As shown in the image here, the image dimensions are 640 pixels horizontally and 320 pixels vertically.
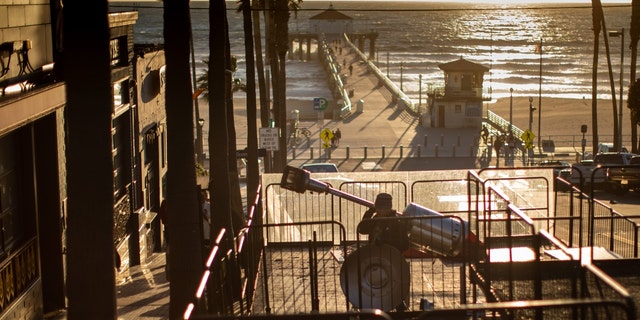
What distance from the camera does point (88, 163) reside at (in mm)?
7082

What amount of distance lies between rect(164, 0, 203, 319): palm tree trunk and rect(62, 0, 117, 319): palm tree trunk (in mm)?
4466

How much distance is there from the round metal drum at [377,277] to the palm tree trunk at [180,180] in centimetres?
180

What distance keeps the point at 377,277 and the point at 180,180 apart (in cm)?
259

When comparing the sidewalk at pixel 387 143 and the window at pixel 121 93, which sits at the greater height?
the window at pixel 121 93

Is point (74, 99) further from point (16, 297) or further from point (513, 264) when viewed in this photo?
point (16, 297)

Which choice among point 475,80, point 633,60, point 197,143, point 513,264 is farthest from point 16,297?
point 475,80

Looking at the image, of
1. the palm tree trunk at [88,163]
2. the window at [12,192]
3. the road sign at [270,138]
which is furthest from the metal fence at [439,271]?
the road sign at [270,138]

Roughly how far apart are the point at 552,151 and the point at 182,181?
44984 millimetres

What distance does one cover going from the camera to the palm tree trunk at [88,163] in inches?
277

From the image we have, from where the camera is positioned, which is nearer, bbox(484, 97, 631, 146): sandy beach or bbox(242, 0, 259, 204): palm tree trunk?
bbox(242, 0, 259, 204): palm tree trunk

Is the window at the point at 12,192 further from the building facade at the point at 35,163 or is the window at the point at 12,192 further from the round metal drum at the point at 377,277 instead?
the round metal drum at the point at 377,277

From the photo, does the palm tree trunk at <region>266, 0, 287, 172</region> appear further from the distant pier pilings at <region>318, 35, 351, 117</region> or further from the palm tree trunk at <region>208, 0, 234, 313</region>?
the palm tree trunk at <region>208, 0, 234, 313</region>

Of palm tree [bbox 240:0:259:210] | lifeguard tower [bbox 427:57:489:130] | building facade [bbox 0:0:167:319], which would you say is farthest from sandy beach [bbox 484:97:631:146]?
A: building facade [bbox 0:0:167:319]

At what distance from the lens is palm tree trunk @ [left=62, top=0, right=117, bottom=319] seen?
7.04m
